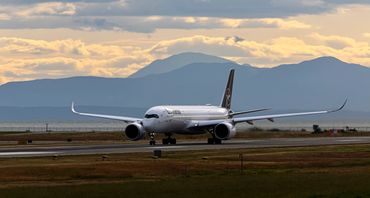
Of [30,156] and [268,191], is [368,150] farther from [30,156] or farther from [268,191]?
[268,191]

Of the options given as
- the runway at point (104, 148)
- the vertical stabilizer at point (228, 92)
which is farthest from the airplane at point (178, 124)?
the vertical stabilizer at point (228, 92)

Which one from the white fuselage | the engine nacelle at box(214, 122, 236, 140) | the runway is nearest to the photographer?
the runway

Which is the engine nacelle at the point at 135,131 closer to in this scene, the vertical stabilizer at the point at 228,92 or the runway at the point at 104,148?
the runway at the point at 104,148

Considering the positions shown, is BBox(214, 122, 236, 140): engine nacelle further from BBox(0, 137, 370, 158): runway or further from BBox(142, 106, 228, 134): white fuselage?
BBox(0, 137, 370, 158): runway

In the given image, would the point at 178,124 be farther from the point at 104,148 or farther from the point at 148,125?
the point at 104,148

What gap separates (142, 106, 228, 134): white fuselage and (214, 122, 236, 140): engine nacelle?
Answer: 3.54 metres

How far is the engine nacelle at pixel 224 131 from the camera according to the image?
103 metres

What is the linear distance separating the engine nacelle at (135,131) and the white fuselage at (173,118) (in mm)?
504

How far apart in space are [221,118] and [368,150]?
Result: 30129 millimetres

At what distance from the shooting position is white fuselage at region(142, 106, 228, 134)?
338ft

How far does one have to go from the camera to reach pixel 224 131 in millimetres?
103750

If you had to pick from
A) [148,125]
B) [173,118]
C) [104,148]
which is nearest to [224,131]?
[173,118]

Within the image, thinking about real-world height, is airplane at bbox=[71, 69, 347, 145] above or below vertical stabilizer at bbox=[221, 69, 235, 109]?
below

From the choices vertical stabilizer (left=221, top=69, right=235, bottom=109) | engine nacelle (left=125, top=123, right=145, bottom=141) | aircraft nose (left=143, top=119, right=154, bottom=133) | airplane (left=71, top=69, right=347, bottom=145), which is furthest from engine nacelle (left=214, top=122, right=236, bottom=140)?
vertical stabilizer (left=221, top=69, right=235, bottom=109)
